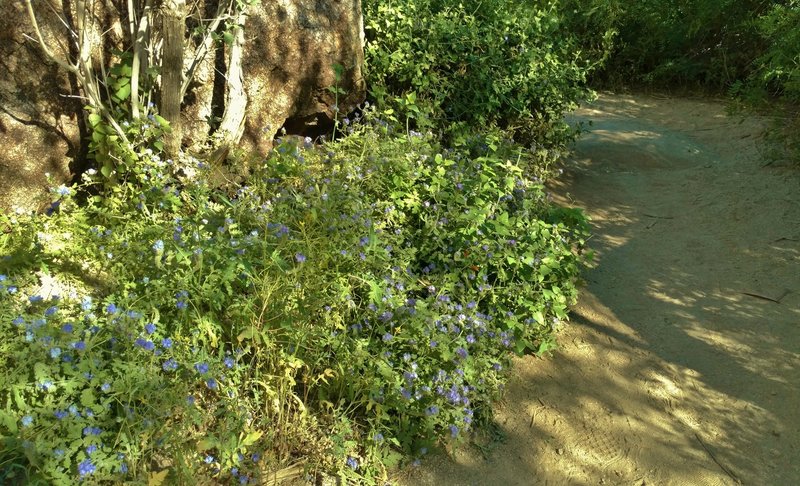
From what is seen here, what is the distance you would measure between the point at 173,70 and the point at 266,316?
180cm

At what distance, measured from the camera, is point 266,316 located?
134 inches

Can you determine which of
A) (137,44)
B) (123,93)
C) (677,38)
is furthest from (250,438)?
(677,38)

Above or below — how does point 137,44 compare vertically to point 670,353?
above

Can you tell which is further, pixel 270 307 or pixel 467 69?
pixel 467 69

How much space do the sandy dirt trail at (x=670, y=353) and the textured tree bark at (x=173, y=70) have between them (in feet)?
8.12

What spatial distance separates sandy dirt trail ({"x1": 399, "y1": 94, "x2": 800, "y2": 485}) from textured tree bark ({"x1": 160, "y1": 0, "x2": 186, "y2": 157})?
2476 millimetres

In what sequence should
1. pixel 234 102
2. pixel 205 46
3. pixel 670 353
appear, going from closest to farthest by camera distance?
pixel 670 353, pixel 205 46, pixel 234 102

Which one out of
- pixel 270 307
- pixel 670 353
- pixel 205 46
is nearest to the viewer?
pixel 270 307

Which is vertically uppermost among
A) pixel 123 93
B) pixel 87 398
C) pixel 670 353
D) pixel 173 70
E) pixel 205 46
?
pixel 205 46

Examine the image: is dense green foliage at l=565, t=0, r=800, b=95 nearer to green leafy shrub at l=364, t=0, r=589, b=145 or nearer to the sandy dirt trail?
green leafy shrub at l=364, t=0, r=589, b=145

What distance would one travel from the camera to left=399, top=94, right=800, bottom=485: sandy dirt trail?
11.8 ft

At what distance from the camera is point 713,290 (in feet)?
16.5

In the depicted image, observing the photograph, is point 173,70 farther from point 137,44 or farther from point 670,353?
point 670,353

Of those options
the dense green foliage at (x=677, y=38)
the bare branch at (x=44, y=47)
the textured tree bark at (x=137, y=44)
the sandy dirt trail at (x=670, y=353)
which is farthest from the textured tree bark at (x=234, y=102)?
the dense green foliage at (x=677, y=38)
